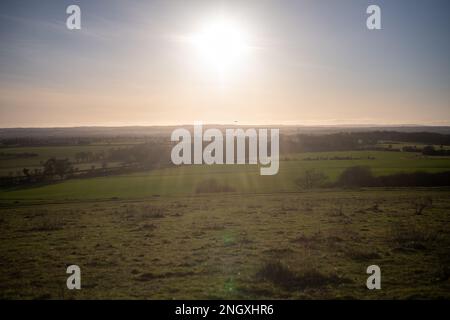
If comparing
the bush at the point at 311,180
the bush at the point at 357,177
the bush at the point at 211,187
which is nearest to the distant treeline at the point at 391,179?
the bush at the point at 357,177

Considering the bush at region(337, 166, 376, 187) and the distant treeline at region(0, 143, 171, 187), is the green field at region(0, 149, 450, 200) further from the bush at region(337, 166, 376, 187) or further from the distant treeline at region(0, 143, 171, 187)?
the distant treeline at region(0, 143, 171, 187)

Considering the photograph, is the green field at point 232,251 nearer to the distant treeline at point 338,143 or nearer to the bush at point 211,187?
the bush at point 211,187

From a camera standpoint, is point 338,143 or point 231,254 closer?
point 231,254

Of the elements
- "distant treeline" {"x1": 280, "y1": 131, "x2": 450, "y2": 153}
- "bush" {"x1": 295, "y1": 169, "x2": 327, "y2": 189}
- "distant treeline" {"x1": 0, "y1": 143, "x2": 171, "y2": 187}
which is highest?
"distant treeline" {"x1": 280, "y1": 131, "x2": 450, "y2": 153}

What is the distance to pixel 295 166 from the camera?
210ft

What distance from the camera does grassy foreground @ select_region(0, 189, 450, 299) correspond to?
10.5 meters

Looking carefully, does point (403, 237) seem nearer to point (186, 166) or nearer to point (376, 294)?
point (376, 294)

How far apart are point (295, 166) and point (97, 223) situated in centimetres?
4775

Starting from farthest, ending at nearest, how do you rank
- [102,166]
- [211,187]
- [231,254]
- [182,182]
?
[102,166]
[182,182]
[211,187]
[231,254]

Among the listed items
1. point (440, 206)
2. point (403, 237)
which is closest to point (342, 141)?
point (440, 206)

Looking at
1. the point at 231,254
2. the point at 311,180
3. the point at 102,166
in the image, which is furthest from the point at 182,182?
the point at 231,254

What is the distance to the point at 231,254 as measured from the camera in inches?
552

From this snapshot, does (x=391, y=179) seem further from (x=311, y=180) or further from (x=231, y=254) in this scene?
(x=231, y=254)

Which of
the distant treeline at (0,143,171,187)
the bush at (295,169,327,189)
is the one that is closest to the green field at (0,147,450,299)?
the bush at (295,169,327,189)
